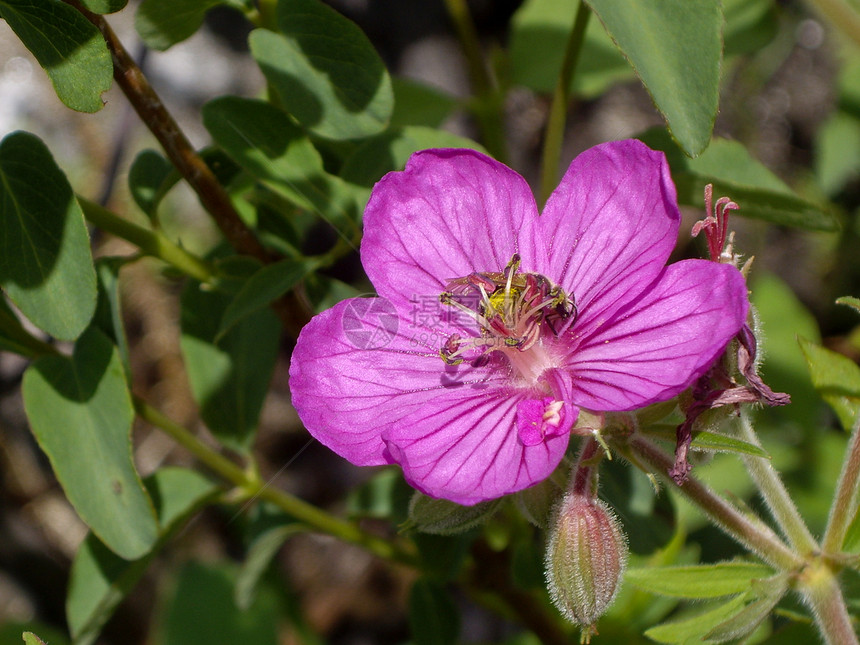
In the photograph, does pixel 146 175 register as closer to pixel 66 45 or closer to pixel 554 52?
pixel 66 45

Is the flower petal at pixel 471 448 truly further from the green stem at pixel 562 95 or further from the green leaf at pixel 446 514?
the green stem at pixel 562 95

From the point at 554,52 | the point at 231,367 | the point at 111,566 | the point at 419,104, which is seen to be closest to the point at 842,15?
the point at 554,52

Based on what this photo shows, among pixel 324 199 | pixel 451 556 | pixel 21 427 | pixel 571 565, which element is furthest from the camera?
pixel 21 427

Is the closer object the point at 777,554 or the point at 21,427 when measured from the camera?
the point at 777,554

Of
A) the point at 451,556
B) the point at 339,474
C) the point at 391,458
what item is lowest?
the point at 339,474

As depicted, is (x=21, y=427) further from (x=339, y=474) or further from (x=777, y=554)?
(x=777, y=554)

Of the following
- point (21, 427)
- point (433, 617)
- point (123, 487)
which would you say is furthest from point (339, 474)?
point (123, 487)
